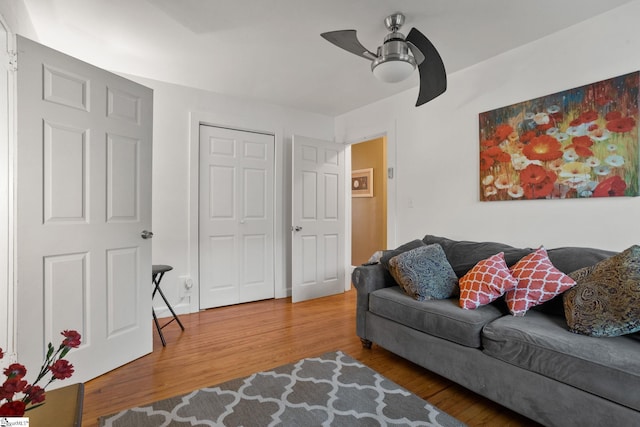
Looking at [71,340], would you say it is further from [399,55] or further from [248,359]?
[399,55]

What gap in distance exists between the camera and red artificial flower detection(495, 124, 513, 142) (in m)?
2.65

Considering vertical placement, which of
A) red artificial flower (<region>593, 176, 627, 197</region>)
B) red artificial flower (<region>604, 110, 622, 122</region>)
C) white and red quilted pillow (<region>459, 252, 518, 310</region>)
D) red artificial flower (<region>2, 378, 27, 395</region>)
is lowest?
white and red quilted pillow (<region>459, 252, 518, 310</region>)

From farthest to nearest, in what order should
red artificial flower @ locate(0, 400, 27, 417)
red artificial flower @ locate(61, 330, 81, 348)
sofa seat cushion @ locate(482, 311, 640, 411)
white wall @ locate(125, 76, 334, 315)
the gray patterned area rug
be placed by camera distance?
white wall @ locate(125, 76, 334, 315)
the gray patterned area rug
sofa seat cushion @ locate(482, 311, 640, 411)
red artificial flower @ locate(61, 330, 81, 348)
red artificial flower @ locate(0, 400, 27, 417)

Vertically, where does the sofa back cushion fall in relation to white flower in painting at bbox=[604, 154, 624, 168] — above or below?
below

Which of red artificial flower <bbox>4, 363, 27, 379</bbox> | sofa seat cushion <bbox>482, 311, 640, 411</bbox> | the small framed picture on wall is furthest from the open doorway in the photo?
red artificial flower <bbox>4, 363, 27, 379</bbox>

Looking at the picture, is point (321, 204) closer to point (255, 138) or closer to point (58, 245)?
point (255, 138)

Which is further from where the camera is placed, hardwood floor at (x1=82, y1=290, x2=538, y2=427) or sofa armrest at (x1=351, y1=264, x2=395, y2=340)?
sofa armrest at (x1=351, y1=264, x2=395, y2=340)

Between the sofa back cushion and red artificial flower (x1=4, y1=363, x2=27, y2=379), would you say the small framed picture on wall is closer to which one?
the sofa back cushion

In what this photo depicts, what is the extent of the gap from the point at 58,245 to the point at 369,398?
206 cm

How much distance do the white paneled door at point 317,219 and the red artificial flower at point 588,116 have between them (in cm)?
260

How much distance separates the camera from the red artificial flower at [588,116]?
2.21 metres

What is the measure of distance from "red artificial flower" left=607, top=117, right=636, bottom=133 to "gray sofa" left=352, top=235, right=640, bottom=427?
2.68 ft

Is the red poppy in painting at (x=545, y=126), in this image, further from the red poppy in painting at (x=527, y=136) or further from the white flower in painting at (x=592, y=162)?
the white flower in painting at (x=592, y=162)

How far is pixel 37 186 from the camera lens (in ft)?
6.17
